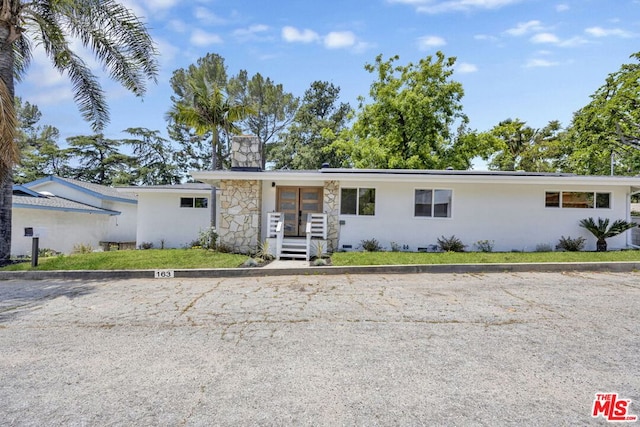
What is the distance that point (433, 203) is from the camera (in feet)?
37.9

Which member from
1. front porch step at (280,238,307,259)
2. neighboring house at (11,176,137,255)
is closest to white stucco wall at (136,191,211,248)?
neighboring house at (11,176,137,255)

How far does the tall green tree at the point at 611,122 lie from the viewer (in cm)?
1802

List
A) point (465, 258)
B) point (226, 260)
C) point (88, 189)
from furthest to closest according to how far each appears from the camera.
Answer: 1. point (88, 189)
2. point (226, 260)
3. point (465, 258)

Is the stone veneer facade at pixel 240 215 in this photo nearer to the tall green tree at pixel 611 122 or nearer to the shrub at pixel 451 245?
the shrub at pixel 451 245

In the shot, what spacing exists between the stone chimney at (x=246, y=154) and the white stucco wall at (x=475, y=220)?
366cm

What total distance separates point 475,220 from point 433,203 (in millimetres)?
1632

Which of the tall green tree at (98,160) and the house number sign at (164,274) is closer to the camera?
the house number sign at (164,274)

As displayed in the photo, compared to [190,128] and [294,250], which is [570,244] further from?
[190,128]

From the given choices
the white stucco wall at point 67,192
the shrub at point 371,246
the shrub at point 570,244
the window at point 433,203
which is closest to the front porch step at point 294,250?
the shrub at point 371,246

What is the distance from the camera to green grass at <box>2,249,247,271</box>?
8.74 meters

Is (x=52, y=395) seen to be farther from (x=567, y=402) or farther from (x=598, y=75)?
(x=598, y=75)

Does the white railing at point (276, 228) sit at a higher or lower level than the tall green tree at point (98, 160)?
lower

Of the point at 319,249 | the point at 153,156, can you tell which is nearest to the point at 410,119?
the point at 319,249

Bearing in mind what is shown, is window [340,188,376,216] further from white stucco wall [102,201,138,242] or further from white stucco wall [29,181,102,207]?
white stucco wall [29,181,102,207]
